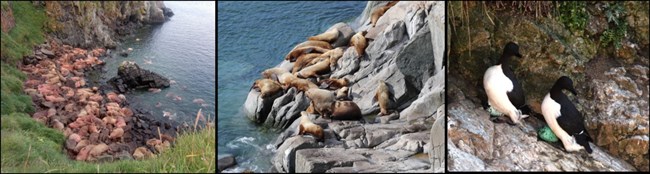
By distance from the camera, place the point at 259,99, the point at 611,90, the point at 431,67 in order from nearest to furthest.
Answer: the point at 259,99, the point at 431,67, the point at 611,90

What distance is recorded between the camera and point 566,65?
4125mm

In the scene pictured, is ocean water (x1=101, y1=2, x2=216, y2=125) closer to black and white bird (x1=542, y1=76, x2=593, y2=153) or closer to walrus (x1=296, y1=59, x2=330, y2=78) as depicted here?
walrus (x1=296, y1=59, x2=330, y2=78)

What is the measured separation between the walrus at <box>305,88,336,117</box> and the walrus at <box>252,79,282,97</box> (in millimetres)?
165

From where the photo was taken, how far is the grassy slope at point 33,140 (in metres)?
3.37

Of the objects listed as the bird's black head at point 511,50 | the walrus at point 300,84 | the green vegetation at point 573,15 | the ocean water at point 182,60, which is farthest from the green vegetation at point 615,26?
the ocean water at point 182,60

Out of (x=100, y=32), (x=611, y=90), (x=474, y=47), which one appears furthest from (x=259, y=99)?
(x=611, y=90)

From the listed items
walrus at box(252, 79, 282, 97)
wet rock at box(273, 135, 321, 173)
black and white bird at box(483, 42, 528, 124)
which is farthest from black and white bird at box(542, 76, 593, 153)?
walrus at box(252, 79, 282, 97)

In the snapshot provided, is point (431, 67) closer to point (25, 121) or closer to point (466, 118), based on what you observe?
point (466, 118)

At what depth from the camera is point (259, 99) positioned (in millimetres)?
3420

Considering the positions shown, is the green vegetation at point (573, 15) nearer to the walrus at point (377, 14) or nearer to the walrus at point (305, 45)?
the walrus at point (377, 14)

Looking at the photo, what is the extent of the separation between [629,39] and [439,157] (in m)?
1.60

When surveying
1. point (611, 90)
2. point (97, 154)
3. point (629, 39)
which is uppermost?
point (629, 39)

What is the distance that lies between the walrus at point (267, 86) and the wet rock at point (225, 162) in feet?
1.20

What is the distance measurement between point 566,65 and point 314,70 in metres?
1.66
